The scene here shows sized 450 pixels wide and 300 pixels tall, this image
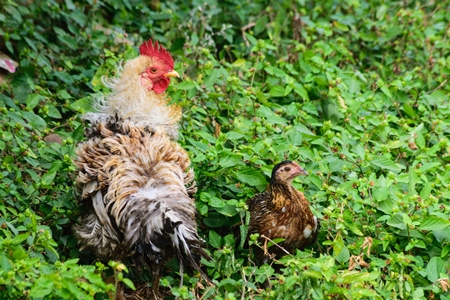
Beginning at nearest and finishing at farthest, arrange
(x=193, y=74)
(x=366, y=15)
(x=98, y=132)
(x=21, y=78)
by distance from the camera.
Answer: (x=98, y=132), (x=21, y=78), (x=193, y=74), (x=366, y=15)

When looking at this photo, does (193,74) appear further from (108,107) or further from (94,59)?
(108,107)

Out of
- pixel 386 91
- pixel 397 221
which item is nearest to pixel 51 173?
pixel 397 221

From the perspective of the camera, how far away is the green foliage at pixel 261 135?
4715 millimetres

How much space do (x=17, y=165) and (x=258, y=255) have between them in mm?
2087

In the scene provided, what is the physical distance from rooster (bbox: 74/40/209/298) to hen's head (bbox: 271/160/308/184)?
0.65 m

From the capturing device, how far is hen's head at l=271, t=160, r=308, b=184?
17.3 ft

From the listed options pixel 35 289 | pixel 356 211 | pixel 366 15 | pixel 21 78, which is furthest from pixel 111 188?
pixel 366 15

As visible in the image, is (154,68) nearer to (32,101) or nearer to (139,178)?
(139,178)

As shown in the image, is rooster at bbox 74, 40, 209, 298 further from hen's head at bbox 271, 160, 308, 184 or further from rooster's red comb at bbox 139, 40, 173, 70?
hen's head at bbox 271, 160, 308, 184

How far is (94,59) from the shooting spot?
733cm

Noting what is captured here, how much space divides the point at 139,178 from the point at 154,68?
107cm

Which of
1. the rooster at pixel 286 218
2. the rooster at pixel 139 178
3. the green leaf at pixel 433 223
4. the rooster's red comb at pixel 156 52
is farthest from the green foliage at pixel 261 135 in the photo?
the rooster's red comb at pixel 156 52

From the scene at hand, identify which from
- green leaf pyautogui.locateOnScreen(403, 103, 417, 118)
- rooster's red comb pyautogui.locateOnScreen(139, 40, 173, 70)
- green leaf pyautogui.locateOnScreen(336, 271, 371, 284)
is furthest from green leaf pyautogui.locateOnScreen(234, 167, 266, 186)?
green leaf pyautogui.locateOnScreen(403, 103, 417, 118)

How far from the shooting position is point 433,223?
4.97m
